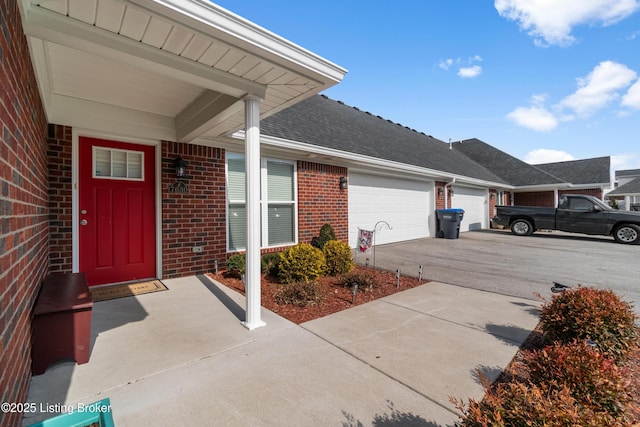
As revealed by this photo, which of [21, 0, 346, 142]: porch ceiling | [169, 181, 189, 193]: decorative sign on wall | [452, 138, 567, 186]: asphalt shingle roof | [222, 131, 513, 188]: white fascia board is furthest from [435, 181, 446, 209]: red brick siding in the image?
[169, 181, 189, 193]: decorative sign on wall

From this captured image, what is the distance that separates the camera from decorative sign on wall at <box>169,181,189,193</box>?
482 centimetres

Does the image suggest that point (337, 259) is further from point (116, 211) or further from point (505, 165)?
point (505, 165)

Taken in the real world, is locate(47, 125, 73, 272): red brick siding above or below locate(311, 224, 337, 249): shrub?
above

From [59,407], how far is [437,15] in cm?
887

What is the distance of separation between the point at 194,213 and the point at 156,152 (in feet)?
3.94

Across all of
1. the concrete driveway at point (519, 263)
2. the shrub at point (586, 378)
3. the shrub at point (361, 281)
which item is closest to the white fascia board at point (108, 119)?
the shrub at point (361, 281)

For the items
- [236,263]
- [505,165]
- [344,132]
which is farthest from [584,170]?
[236,263]

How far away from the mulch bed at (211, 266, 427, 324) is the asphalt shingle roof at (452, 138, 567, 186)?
50.8 ft

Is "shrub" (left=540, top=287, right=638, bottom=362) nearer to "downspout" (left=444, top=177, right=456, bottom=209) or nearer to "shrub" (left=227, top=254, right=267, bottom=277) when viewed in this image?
"shrub" (left=227, top=254, right=267, bottom=277)

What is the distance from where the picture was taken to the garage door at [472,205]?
12.8 metres

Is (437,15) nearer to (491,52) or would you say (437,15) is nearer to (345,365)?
(491,52)

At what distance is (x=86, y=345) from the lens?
2389 mm

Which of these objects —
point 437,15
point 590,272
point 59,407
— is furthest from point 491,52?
point 59,407

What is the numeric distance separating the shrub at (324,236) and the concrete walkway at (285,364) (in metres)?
2.88
